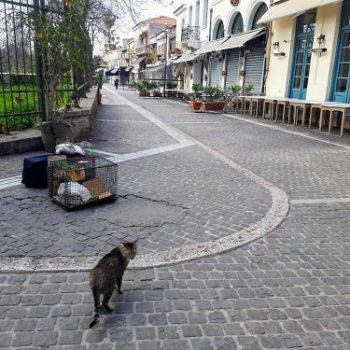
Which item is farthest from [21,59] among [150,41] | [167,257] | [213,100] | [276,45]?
[150,41]

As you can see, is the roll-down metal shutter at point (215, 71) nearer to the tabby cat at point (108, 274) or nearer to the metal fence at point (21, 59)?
the metal fence at point (21, 59)

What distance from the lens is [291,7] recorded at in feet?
44.0

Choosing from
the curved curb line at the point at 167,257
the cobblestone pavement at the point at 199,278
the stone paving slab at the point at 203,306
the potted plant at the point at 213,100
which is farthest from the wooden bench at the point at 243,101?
the stone paving slab at the point at 203,306

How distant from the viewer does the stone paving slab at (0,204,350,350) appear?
249cm

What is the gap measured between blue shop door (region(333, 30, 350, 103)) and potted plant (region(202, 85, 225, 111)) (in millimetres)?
6917

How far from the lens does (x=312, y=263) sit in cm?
358

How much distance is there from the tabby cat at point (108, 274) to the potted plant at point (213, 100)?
16121mm

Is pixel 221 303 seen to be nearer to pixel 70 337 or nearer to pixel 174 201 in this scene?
pixel 70 337

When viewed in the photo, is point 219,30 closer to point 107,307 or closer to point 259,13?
point 259,13

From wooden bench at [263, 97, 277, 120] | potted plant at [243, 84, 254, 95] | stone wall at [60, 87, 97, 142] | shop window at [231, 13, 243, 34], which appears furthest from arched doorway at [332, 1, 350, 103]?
shop window at [231, 13, 243, 34]

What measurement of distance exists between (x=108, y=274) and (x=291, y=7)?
13573 millimetres

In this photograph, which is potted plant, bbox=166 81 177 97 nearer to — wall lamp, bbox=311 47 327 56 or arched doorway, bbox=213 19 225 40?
arched doorway, bbox=213 19 225 40

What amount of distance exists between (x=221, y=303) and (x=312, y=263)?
1188 millimetres

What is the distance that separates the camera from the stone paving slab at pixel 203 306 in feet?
8.18
